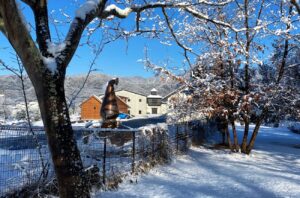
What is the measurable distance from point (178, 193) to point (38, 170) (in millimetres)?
2751

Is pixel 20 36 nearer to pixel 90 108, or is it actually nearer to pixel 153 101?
pixel 90 108

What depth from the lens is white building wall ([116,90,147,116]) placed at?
207 feet

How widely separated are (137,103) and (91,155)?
56858mm

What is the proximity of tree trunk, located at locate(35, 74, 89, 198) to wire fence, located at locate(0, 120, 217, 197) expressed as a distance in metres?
1.87

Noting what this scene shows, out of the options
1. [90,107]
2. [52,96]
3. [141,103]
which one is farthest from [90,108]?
[52,96]

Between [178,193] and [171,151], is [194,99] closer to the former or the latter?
[171,151]

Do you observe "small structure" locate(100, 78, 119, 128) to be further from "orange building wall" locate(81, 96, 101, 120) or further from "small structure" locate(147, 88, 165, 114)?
"small structure" locate(147, 88, 165, 114)

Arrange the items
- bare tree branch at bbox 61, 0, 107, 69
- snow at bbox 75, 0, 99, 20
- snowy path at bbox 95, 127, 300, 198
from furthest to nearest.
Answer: snowy path at bbox 95, 127, 300, 198 < snow at bbox 75, 0, 99, 20 < bare tree branch at bbox 61, 0, 107, 69

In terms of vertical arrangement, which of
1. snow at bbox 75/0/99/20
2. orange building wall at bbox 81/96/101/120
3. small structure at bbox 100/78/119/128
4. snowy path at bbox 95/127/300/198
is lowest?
snowy path at bbox 95/127/300/198

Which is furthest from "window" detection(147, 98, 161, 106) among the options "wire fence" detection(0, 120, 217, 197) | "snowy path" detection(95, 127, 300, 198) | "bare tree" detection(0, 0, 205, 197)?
"bare tree" detection(0, 0, 205, 197)

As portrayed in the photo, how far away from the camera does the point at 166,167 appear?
30.3 feet

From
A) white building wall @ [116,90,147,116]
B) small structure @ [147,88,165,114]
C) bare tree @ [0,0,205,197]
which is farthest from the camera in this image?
small structure @ [147,88,165,114]

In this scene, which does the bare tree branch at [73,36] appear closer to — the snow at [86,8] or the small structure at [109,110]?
the snow at [86,8]

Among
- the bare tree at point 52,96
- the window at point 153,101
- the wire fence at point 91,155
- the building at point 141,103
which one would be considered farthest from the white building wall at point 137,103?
the bare tree at point 52,96
